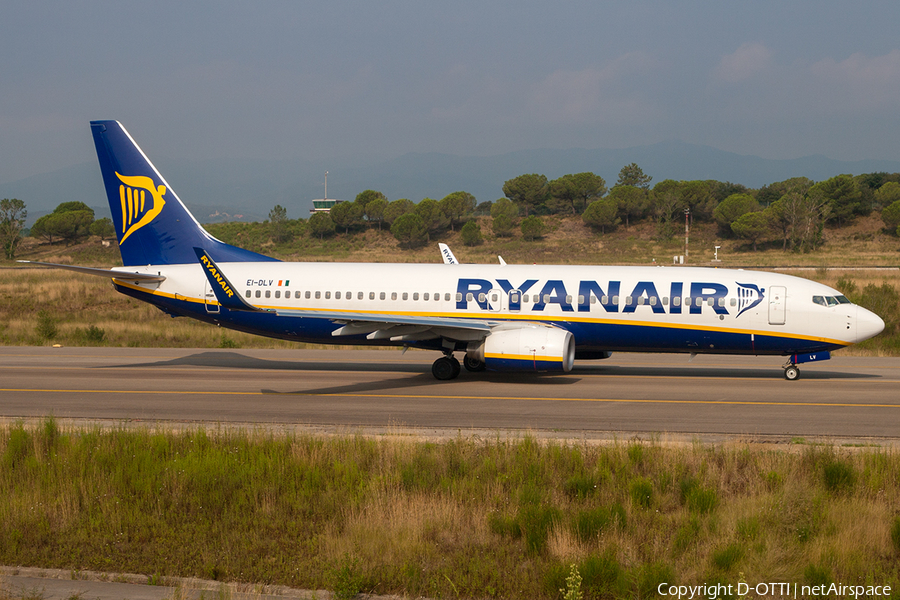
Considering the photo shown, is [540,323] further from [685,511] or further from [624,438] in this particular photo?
[685,511]

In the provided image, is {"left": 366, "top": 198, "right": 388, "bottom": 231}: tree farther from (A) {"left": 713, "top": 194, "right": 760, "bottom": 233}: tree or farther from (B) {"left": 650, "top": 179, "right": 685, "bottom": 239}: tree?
Answer: (A) {"left": 713, "top": 194, "right": 760, "bottom": 233}: tree

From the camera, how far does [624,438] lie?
50.1 feet

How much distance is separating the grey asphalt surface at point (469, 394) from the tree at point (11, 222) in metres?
77.9

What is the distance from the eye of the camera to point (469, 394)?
21000mm

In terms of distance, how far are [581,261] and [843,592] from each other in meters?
76.4

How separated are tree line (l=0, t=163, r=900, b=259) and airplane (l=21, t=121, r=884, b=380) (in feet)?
250

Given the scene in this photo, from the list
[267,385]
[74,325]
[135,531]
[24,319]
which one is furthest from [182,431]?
[24,319]

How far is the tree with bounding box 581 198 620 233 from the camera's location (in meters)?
109

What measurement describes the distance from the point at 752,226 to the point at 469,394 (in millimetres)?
87827

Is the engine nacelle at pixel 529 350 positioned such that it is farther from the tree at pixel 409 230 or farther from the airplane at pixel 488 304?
the tree at pixel 409 230

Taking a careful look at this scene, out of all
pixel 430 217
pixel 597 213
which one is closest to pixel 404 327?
pixel 430 217

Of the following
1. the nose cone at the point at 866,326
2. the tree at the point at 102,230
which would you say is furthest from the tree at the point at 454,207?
the nose cone at the point at 866,326

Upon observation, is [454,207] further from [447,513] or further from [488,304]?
[447,513]

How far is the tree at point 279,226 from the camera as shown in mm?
113650
